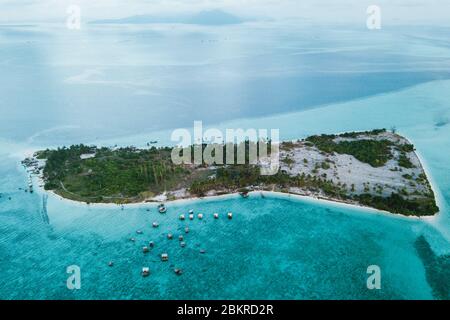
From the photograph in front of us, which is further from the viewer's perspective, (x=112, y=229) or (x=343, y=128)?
(x=343, y=128)

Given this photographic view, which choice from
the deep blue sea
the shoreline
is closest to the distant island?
the shoreline

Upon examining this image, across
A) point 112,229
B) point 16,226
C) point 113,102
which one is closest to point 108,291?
point 112,229

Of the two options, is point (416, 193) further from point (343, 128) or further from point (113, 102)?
point (113, 102)

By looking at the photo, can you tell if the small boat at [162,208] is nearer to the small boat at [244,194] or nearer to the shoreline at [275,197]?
the shoreline at [275,197]
